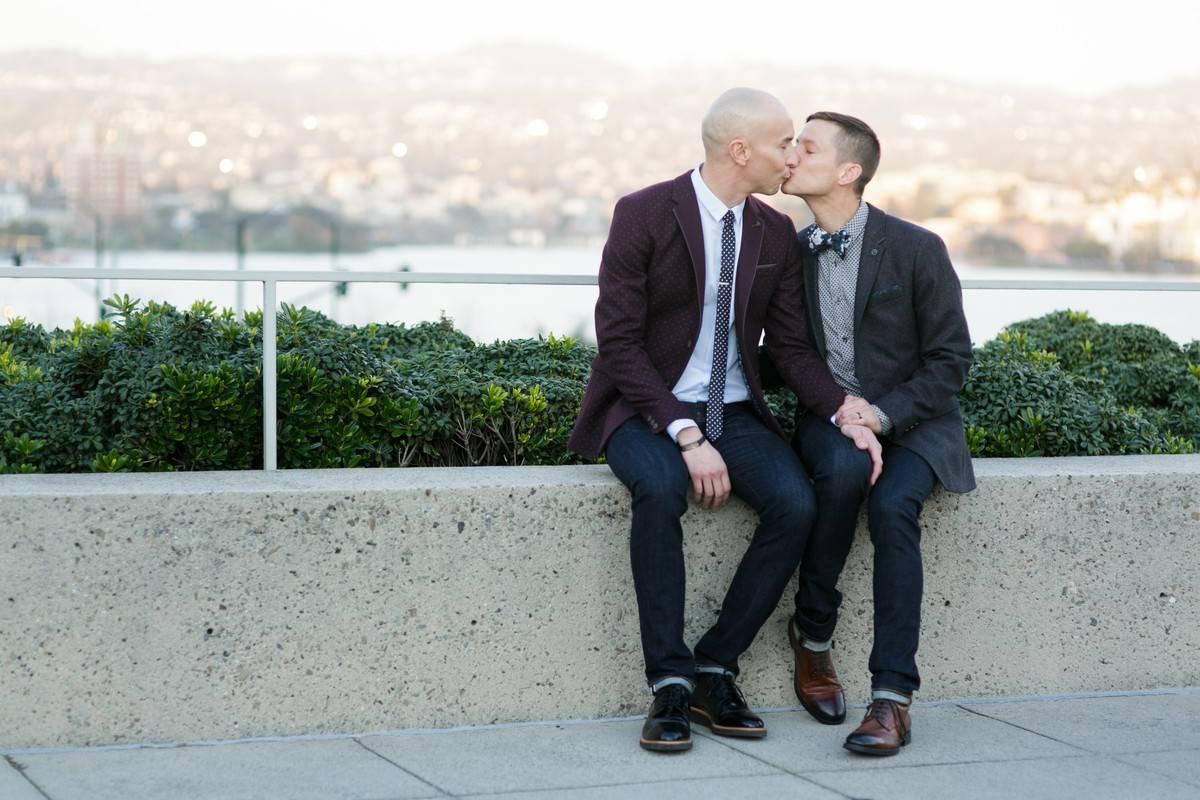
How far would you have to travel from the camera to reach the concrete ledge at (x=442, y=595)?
3395mm

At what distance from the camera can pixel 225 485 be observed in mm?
3514

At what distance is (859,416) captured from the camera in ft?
12.3

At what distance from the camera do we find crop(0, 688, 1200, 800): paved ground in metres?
3.18

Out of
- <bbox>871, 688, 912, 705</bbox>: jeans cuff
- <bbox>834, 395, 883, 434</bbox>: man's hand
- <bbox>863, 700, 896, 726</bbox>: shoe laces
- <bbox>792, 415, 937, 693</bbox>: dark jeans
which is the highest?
<bbox>834, 395, 883, 434</bbox>: man's hand

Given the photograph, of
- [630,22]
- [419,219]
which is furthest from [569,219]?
[630,22]

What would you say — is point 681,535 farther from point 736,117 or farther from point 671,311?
point 736,117

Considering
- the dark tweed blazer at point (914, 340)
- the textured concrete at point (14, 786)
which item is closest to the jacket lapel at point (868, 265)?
the dark tweed blazer at point (914, 340)

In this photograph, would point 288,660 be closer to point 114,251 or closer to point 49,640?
point 49,640

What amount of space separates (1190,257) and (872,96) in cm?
2353

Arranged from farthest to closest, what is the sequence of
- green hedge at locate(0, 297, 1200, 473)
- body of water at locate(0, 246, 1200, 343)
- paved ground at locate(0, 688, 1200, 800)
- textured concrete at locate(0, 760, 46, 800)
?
1. body of water at locate(0, 246, 1200, 343)
2. green hedge at locate(0, 297, 1200, 473)
3. paved ground at locate(0, 688, 1200, 800)
4. textured concrete at locate(0, 760, 46, 800)

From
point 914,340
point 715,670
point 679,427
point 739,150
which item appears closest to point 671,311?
point 679,427

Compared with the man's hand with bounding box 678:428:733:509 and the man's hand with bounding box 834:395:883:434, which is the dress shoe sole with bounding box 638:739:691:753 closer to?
the man's hand with bounding box 678:428:733:509

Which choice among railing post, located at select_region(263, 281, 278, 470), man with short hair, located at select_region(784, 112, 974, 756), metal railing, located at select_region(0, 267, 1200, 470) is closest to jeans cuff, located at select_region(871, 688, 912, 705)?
man with short hair, located at select_region(784, 112, 974, 756)

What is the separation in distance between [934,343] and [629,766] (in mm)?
1358
